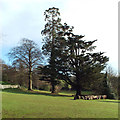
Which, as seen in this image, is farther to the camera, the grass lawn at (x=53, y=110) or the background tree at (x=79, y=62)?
the background tree at (x=79, y=62)

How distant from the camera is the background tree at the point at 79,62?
24016 mm

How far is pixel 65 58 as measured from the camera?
82.5 feet

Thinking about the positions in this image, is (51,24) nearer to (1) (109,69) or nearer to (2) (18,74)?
(2) (18,74)

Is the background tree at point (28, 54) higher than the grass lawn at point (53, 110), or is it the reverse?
the background tree at point (28, 54)

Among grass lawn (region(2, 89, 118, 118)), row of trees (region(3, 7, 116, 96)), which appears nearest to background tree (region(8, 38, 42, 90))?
row of trees (region(3, 7, 116, 96))

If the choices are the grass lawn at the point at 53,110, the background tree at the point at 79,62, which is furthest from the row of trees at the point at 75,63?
the grass lawn at the point at 53,110

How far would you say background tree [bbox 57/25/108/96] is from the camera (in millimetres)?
24016

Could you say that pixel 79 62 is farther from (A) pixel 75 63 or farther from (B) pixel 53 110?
(B) pixel 53 110

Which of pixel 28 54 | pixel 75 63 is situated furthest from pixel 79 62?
pixel 28 54

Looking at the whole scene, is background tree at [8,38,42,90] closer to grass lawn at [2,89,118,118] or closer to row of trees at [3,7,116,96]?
row of trees at [3,7,116,96]

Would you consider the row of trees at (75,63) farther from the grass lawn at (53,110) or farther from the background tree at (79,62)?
the grass lawn at (53,110)

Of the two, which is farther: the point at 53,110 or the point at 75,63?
the point at 75,63

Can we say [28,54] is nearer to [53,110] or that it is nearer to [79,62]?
[79,62]

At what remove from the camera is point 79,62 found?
995 inches
